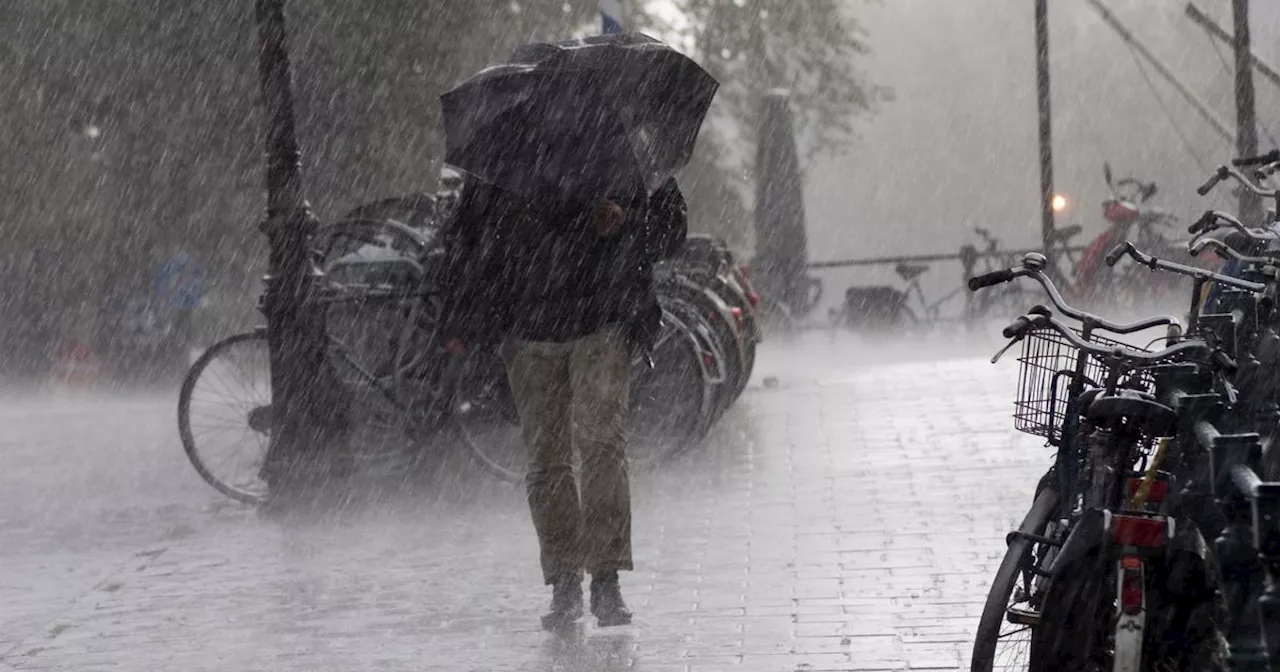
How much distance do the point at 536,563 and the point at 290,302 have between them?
2.51 metres

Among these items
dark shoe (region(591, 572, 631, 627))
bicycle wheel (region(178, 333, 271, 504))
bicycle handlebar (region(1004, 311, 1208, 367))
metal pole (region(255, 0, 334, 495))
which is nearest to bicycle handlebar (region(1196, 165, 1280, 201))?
bicycle handlebar (region(1004, 311, 1208, 367))

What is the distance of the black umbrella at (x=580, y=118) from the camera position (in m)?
6.86

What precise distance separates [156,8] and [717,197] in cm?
892

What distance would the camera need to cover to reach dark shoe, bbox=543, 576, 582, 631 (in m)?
6.83

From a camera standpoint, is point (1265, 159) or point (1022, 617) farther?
point (1265, 159)

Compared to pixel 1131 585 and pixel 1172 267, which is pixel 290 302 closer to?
pixel 1172 267

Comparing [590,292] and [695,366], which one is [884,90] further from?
[590,292]

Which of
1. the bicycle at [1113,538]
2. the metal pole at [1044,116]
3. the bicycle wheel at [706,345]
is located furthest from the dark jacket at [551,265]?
the metal pole at [1044,116]

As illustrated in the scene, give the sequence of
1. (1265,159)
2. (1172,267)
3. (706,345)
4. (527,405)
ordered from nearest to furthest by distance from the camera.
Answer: (1172,267) < (527,405) < (1265,159) < (706,345)

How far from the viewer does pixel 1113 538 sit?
4.27 metres

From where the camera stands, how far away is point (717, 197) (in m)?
24.2

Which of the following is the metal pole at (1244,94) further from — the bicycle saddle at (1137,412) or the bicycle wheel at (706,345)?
the bicycle saddle at (1137,412)

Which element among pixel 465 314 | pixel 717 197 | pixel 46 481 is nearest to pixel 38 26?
pixel 46 481

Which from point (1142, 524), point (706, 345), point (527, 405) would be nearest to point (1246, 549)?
point (1142, 524)
